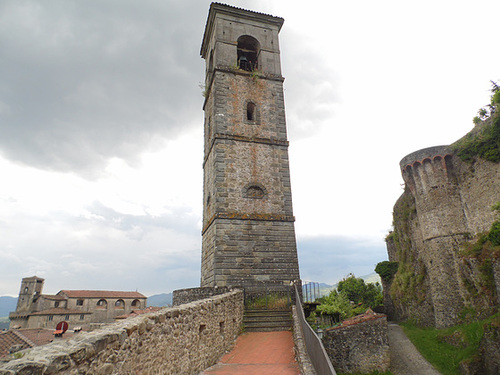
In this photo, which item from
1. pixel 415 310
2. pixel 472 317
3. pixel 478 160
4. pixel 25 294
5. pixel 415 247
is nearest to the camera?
pixel 472 317

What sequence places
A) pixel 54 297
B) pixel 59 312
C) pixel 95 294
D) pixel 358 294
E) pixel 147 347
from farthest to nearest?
pixel 95 294
pixel 54 297
pixel 59 312
pixel 358 294
pixel 147 347

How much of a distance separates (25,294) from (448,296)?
62.3 meters

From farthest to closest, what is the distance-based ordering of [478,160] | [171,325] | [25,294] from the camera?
[25,294], [478,160], [171,325]

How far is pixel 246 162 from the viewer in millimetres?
16031

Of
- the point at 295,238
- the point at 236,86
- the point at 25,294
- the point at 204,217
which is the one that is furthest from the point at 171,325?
the point at 25,294

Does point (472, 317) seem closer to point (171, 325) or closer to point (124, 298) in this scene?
point (171, 325)

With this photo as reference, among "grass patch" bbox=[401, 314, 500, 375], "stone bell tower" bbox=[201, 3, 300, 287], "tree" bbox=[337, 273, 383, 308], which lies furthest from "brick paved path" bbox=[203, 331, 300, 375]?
"tree" bbox=[337, 273, 383, 308]

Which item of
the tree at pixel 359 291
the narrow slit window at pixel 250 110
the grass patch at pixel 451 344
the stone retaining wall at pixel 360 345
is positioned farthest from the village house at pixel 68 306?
the grass patch at pixel 451 344

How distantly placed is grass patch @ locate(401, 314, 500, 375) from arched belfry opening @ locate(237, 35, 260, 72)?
58.6ft

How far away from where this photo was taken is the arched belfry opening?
1955 centimetres

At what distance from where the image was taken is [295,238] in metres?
15.1

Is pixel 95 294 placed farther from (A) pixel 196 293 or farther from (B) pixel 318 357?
(B) pixel 318 357

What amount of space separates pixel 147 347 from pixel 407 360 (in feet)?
51.5

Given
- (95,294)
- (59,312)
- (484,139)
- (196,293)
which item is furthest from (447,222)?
(95,294)
